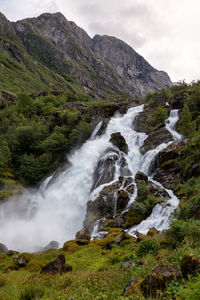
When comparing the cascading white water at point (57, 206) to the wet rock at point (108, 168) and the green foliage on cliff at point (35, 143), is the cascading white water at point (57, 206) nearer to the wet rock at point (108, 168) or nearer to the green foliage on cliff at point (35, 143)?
the wet rock at point (108, 168)

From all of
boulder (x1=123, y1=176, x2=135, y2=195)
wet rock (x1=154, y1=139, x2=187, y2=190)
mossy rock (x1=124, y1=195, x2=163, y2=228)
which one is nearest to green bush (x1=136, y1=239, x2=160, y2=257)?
mossy rock (x1=124, y1=195, x2=163, y2=228)

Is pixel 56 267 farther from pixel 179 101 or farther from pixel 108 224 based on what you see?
pixel 179 101

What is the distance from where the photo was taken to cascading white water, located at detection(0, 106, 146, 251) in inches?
963

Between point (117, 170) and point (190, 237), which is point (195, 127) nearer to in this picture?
point (117, 170)

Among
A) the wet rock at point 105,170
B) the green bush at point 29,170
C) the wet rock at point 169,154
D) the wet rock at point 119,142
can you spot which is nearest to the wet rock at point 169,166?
the wet rock at point 169,154

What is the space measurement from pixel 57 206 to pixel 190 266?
2863 cm

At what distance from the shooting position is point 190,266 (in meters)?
4.38

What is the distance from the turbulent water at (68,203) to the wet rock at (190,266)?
14.1m

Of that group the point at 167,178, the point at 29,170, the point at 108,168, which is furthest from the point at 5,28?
the point at 167,178

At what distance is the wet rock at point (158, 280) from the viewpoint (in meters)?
4.30

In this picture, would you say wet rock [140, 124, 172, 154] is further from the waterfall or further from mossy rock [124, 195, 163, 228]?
mossy rock [124, 195, 163, 228]

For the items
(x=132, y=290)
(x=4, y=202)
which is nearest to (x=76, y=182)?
(x=4, y=202)

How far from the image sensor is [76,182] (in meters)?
33.3

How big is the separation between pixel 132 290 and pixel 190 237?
4.94 m
